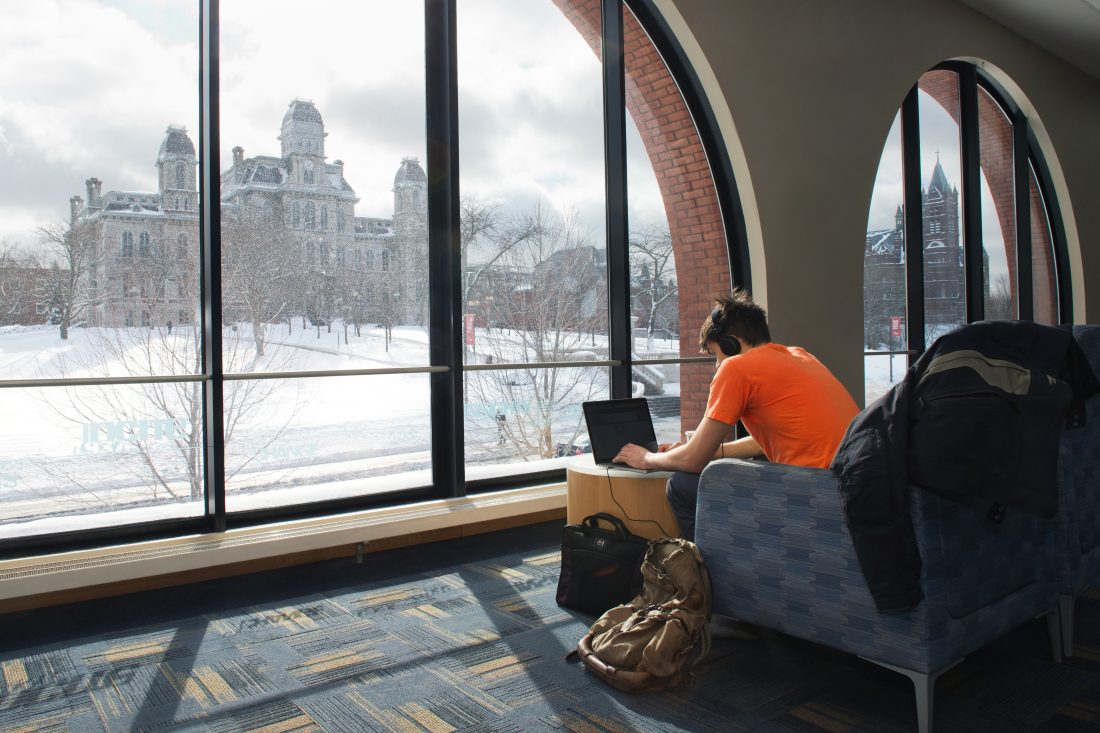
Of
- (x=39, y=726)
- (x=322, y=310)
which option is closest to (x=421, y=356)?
(x=322, y=310)

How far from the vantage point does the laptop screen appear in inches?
129

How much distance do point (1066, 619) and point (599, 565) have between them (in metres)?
1.54

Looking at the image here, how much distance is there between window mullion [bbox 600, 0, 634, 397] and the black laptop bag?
181 cm

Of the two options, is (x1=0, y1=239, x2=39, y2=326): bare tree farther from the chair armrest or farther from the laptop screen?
the chair armrest

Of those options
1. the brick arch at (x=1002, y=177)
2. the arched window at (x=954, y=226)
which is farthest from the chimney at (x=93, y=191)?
the brick arch at (x=1002, y=177)

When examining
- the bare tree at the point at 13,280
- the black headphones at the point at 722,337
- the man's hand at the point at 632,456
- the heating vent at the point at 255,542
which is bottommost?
the heating vent at the point at 255,542

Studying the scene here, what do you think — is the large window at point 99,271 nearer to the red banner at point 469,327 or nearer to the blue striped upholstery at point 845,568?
the red banner at point 469,327

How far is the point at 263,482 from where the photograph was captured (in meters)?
3.68

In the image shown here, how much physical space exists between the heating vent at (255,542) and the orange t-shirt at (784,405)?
166cm

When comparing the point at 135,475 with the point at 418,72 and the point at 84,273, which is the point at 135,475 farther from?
the point at 418,72

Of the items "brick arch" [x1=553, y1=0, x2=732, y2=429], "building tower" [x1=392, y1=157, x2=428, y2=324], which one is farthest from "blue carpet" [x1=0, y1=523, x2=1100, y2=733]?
"brick arch" [x1=553, y1=0, x2=732, y2=429]

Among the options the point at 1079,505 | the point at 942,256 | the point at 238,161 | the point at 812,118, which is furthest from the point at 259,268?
the point at 942,256

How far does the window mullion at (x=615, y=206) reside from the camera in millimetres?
4789

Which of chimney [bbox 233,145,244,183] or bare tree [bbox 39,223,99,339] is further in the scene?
chimney [bbox 233,145,244,183]
